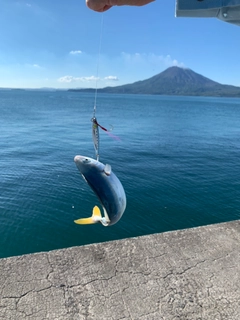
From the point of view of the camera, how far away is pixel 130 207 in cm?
1158

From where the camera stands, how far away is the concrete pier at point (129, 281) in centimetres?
420

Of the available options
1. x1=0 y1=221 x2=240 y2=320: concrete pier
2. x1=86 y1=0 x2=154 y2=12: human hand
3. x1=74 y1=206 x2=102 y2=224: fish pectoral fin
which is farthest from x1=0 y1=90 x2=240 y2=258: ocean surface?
x1=86 y1=0 x2=154 y2=12: human hand

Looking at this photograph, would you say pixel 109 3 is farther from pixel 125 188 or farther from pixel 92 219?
pixel 125 188

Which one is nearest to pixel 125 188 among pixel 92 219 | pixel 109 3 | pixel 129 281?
pixel 129 281

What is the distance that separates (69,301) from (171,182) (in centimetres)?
1097

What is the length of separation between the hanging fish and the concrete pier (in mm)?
2179

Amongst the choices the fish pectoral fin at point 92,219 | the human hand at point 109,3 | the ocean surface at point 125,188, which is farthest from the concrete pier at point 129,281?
the human hand at point 109,3

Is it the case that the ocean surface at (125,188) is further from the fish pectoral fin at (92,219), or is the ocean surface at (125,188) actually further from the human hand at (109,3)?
the human hand at (109,3)

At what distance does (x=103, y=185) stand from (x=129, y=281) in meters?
2.67

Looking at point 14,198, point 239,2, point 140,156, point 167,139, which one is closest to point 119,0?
point 239,2

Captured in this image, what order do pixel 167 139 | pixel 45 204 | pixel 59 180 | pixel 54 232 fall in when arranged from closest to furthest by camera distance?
pixel 54 232 < pixel 45 204 < pixel 59 180 < pixel 167 139

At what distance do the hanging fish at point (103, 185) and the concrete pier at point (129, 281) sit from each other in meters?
2.18

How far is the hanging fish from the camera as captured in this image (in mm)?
2883

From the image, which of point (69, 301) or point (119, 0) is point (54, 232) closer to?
point (69, 301)
